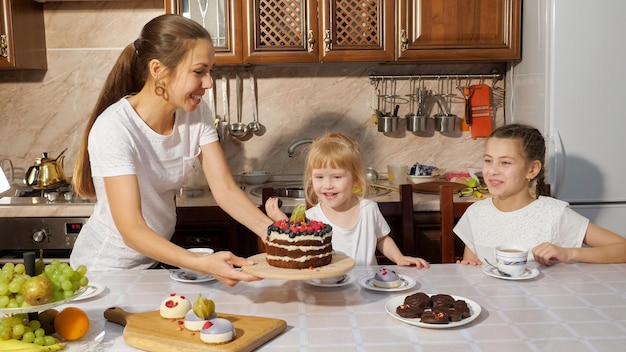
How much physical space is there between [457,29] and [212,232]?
4.78 feet

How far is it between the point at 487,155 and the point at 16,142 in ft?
8.11

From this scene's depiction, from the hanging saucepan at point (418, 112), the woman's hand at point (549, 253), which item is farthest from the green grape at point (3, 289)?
the hanging saucepan at point (418, 112)

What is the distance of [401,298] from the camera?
62.1 inches

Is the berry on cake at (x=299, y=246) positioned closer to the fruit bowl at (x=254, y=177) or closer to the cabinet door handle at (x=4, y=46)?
the fruit bowl at (x=254, y=177)

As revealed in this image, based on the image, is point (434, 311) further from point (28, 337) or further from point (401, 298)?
point (28, 337)

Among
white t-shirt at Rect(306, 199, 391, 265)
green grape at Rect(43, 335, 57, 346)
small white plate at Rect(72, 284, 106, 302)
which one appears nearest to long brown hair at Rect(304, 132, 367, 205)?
white t-shirt at Rect(306, 199, 391, 265)

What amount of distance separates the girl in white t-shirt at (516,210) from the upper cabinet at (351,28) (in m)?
0.96

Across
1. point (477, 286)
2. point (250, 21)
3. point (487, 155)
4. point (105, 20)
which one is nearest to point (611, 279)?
point (477, 286)

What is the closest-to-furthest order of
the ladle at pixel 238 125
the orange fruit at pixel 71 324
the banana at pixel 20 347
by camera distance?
the banana at pixel 20 347 → the orange fruit at pixel 71 324 → the ladle at pixel 238 125

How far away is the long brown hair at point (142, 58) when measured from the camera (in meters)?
1.94

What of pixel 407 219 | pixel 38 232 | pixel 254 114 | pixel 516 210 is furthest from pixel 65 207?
pixel 516 210

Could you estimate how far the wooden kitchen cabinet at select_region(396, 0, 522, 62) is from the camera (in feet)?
10.4

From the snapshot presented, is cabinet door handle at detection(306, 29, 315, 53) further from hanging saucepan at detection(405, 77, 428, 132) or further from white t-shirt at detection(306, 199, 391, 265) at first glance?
white t-shirt at detection(306, 199, 391, 265)

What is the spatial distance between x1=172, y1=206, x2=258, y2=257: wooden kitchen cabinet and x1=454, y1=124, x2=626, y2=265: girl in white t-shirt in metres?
1.00
